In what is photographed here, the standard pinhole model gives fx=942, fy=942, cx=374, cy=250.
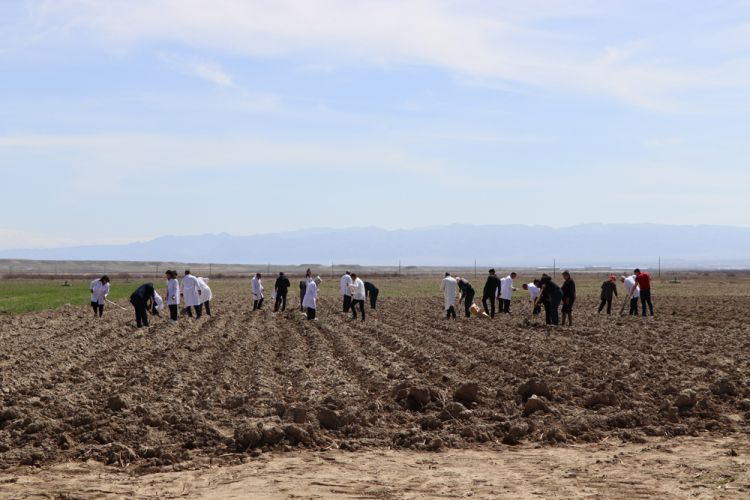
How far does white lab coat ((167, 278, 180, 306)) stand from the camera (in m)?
23.5

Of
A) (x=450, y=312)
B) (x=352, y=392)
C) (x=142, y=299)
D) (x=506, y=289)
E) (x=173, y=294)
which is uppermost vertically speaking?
(x=506, y=289)

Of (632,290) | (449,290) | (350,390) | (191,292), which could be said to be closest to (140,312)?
(191,292)

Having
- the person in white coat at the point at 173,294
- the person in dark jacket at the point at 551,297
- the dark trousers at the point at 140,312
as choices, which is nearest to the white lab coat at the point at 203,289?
the person in white coat at the point at 173,294

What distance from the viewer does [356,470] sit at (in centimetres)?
838

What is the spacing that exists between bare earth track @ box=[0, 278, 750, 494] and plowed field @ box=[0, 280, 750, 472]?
0.03 m

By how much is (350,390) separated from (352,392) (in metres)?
0.19

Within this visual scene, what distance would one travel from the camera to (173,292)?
23734 mm

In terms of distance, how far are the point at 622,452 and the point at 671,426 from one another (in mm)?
1373

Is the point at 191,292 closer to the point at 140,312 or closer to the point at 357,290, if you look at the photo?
the point at 140,312

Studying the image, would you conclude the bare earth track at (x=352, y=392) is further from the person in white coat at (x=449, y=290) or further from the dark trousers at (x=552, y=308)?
the person in white coat at (x=449, y=290)

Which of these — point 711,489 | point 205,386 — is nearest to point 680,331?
point 205,386

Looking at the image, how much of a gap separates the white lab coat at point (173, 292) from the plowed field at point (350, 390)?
1.75 meters

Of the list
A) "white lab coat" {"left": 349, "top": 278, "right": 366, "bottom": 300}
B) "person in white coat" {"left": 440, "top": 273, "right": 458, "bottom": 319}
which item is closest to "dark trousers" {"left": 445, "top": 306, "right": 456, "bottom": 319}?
"person in white coat" {"left": 440, "top": 273, "right": 458, "bottom": 319}

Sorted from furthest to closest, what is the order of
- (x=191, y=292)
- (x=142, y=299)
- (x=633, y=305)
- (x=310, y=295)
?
1. (x=633, y=305)
2. (x=191, y=292)
3. (x=310, y=295)
4. (x=142, y=299)
